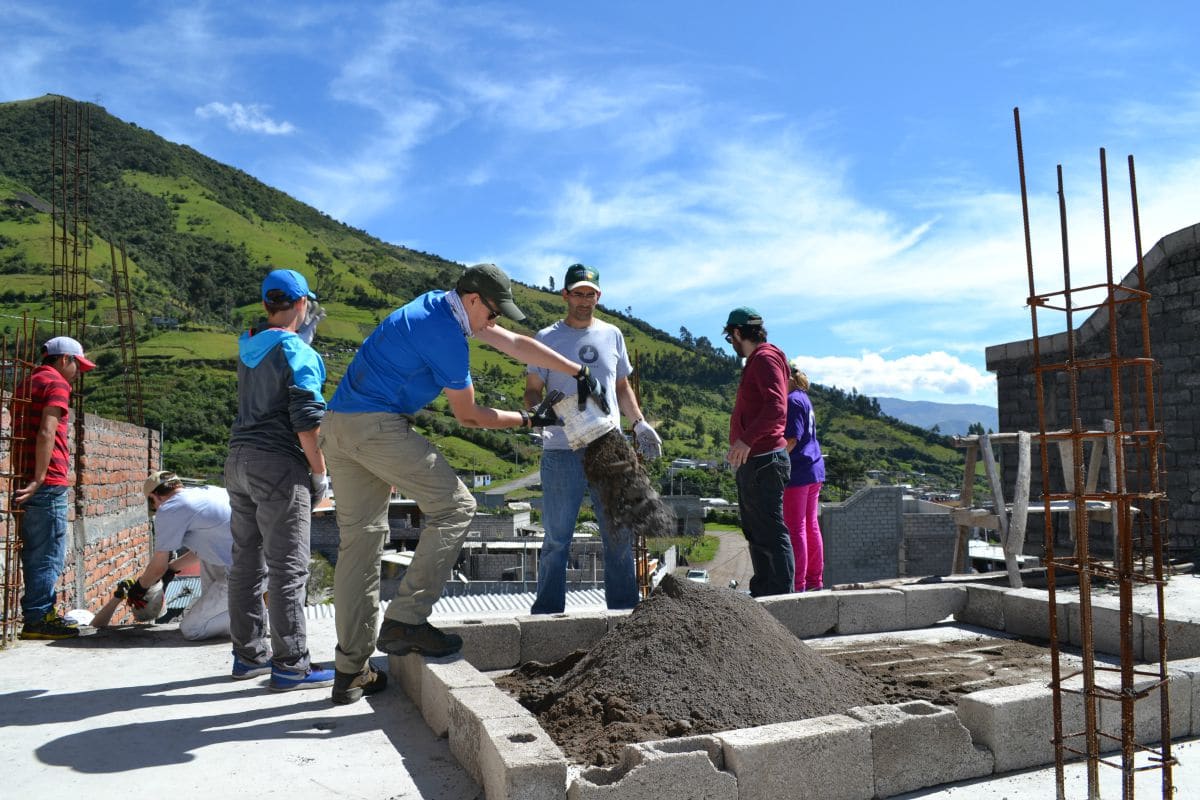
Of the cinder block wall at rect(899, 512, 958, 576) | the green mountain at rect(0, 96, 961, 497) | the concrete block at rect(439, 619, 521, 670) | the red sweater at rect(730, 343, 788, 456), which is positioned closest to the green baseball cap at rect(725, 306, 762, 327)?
the red sweater at rect(730, 343, 788, 456)

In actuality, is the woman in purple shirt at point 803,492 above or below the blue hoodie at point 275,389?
below

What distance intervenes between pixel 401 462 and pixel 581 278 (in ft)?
6.44

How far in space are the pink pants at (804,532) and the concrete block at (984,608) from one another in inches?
37.6

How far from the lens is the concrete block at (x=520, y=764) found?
247 cm

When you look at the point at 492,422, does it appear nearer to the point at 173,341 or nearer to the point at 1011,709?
the point at 1011,709

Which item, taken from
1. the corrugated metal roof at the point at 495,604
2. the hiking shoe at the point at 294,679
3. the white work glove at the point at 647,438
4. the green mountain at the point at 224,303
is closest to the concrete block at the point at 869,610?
→ the white work glove at the point at 647,438

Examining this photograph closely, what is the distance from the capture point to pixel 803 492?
20.4 feet

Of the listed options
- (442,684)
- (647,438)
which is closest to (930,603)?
(647,438)

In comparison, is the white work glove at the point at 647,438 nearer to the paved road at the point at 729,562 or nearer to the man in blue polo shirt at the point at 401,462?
the man in blue polo shirt at the point at 401,462

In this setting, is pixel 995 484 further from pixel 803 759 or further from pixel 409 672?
pixel 409 672

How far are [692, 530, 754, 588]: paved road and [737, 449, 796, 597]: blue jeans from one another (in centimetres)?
4300

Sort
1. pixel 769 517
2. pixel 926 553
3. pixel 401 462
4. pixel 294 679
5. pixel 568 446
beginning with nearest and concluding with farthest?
pixel 401 462 < pixel 294 679 < pixel 568 446 < pixel 769 517 < pixel 926 553

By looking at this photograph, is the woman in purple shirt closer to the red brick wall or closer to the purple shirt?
the purple shirt

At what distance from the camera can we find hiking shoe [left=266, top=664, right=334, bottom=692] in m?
3.99
